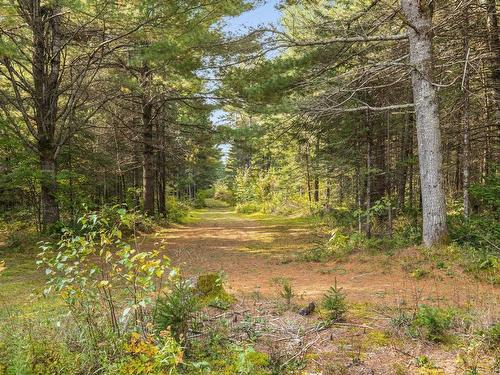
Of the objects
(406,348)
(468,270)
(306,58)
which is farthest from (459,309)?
(306,58)

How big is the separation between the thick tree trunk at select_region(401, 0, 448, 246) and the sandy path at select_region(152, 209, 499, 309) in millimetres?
1365

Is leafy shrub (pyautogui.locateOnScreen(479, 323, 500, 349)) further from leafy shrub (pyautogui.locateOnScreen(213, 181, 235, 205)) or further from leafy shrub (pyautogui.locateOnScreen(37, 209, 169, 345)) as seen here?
leafy shrub (pyautogui.locateOnScreen(213, 181, 235, 205))

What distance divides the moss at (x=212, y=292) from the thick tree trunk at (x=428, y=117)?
18.3ft

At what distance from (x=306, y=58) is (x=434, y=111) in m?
3.71

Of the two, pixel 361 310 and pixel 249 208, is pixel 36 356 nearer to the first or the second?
pixel 361 310

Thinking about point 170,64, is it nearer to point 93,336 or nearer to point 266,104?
point 266,104

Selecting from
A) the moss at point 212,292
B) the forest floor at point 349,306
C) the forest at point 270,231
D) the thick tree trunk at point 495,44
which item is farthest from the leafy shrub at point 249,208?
the moss at point 212,292

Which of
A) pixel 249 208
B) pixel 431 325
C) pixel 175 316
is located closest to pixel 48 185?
pixel 175 316

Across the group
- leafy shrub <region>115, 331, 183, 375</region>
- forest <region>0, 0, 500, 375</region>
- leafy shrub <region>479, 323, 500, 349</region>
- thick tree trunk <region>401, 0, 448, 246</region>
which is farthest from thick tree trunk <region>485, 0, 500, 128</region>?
leafy shrub <region>115, 331, 183, 375</region>

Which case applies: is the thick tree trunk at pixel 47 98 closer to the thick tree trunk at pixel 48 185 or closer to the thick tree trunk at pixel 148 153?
the thick tree trunk at pixel 48 185

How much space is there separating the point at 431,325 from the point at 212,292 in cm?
258

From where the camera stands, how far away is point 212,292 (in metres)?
4.69

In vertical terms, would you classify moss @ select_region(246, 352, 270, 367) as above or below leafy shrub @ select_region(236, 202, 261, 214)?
above

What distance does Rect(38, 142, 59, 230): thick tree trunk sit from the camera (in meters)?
10.7
